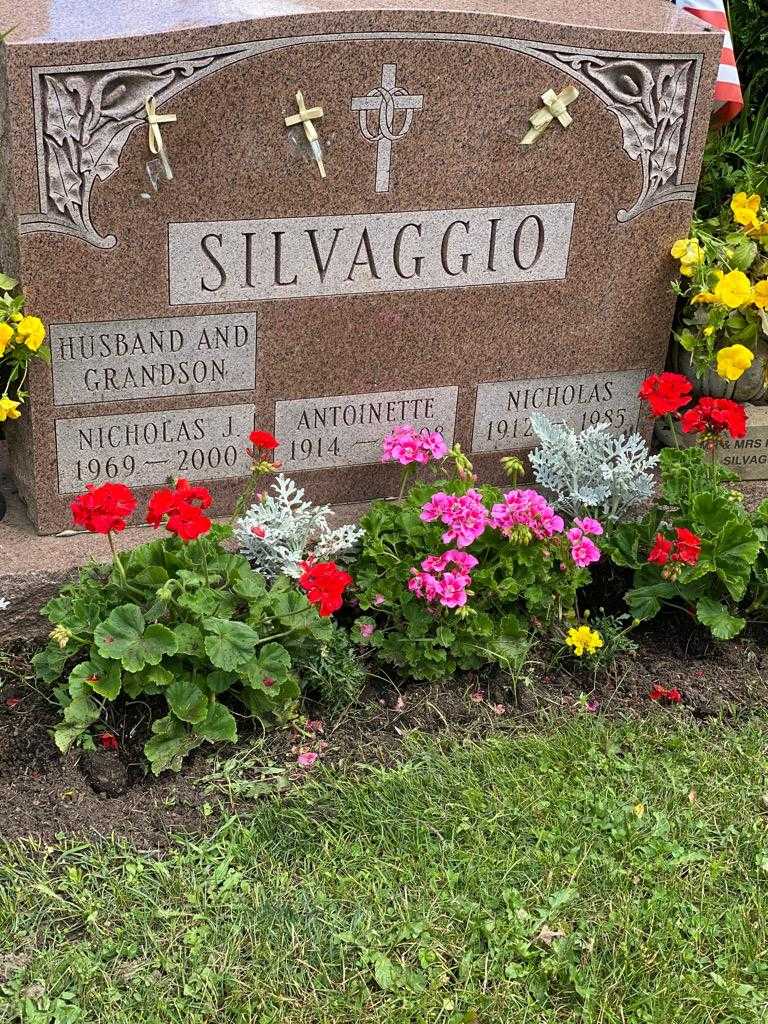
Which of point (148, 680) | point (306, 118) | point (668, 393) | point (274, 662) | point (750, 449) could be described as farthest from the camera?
point (750, 449)

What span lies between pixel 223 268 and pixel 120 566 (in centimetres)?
97

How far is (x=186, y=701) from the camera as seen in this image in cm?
325

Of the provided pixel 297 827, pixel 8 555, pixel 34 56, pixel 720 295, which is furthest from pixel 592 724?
pixel 34 56

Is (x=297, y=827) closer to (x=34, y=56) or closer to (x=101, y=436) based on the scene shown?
(x=101, y=436)

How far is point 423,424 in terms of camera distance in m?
4.21

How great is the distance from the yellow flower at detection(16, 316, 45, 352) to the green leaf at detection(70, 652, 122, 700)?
86 centimetres

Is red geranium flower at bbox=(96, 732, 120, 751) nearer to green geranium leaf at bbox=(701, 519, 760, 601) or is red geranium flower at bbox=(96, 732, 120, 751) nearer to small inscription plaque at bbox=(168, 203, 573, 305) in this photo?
small inscription plaque at bbox=(168, 203, 573, 305)

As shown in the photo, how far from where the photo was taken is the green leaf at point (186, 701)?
324cm

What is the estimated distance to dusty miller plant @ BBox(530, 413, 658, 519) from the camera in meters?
4.04

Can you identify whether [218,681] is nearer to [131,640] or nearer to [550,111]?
[131,640]

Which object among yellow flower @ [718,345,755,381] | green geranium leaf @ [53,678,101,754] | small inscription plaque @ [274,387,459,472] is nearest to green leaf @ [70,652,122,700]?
green geranium leaf @ [53,678,101,754]

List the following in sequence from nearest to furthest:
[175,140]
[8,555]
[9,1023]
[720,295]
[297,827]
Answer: [9,1023], [297,827], [175,140], [8,555], [720,295]

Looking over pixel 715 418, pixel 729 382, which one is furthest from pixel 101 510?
pixel 729 382

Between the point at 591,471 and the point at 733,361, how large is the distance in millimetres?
555
